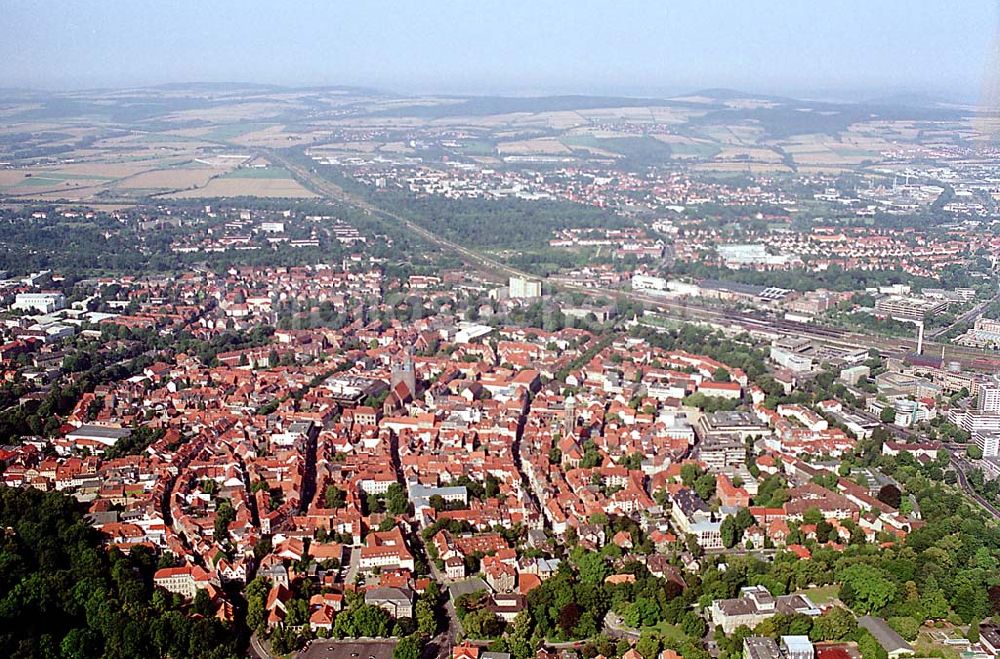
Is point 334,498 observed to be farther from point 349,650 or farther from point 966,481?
point 966,481

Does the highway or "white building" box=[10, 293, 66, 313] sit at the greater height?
"white building" box=[10, 293, 66, 313]

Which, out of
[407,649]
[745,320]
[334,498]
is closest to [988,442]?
[745,320]

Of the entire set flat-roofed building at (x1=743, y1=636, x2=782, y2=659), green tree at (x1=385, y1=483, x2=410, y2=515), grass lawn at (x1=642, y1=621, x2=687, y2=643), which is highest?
flat-roofed building at (x1=743, y1=636, x2=782, y2=659)

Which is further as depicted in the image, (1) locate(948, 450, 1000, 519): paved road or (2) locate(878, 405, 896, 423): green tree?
(2) locate(878, 405, 896, 423): green tree

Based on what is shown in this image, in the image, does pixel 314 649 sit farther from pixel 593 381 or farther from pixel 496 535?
pixel 593 381

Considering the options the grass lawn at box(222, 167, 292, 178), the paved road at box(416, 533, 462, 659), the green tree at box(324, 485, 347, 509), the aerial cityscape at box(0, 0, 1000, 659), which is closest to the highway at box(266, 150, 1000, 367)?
the aerial cityscape at box(0, 0, 1000, 659)

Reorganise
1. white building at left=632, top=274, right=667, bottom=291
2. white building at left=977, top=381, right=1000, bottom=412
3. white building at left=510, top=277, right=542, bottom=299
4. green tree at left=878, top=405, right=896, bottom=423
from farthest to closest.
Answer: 1. white building at left=632, top=274, right=667, bottom=291
2. white building at left=510, top=277, right=542, bottom=299
3. green tree at left=878, top=405, right=896, bottom=423
4. white building at left=977, top=381, right=1000, bottom=412

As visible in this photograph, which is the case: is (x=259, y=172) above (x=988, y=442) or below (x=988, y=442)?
above

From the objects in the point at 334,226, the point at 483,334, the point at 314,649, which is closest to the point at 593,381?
the point at 483,334

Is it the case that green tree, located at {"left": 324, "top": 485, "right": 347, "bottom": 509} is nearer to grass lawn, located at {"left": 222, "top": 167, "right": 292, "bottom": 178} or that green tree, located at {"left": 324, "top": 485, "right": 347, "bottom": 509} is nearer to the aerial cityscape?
the aerial cityscape
